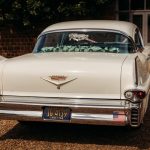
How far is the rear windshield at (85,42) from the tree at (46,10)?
6486 mm

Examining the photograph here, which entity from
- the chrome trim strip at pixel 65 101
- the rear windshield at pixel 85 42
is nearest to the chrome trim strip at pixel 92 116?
the chrome trim strip at pixel 65 101

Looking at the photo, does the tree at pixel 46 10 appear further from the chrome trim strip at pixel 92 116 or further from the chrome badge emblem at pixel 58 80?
the chrome trim strip at pixel 92 116

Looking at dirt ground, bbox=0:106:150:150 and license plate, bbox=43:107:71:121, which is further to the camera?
dirt ground, bbox=0:106:150:150

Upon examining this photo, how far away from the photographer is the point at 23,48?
46.9 ft

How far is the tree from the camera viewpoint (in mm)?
13102

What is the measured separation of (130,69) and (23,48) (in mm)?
9495

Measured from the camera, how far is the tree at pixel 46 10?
43.0 feet

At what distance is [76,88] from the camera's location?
5.24m

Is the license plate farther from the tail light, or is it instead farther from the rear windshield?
the rear windshield

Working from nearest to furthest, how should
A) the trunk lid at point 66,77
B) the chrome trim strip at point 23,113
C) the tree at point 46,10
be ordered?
the trunk lid at point 66,77, the chrome trim strip at point 23,113, the tree at point 46,10

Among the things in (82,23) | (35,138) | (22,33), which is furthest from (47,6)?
(35,138)

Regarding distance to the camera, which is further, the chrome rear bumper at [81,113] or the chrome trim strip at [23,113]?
the chrome trim strip at [23,113]

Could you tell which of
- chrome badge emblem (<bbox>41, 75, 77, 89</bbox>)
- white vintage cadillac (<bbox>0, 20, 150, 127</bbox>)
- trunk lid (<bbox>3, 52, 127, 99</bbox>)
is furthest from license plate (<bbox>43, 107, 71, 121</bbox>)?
chrome badge emblem (<bbox>41, 75, 77, 89</bbox>)

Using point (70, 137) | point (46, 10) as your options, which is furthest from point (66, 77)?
point (46, 10)
